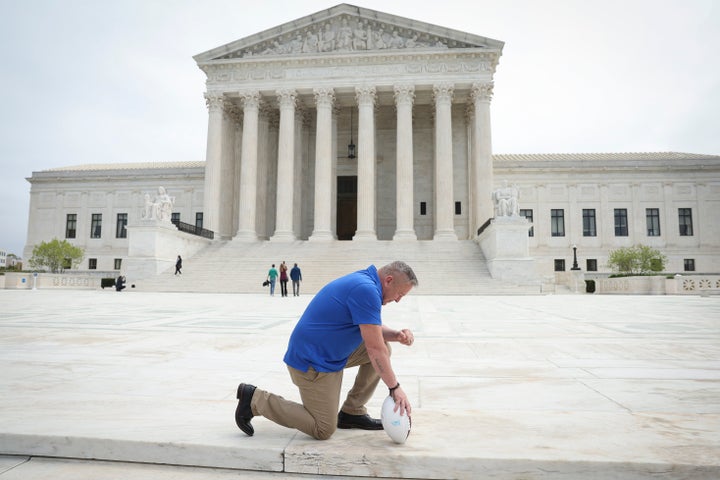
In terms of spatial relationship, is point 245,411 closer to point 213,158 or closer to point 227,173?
point 213,158

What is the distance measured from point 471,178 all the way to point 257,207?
17.9 m

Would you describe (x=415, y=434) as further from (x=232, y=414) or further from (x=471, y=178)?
(x=471, y=178)

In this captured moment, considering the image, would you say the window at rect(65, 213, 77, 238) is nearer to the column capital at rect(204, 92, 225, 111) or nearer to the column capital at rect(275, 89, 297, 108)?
the column capital at rect(204, 92, 225, 111)

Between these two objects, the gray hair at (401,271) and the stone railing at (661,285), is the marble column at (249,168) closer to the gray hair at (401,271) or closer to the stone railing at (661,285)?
the stone railing at (661,285)

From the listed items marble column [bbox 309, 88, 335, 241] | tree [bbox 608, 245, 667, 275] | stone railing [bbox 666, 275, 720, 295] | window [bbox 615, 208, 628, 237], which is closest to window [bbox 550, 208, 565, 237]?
window [bbox 615, 208, 628, 237]

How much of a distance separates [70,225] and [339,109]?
32.7 meters

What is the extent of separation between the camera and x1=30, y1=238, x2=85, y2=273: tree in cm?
4616

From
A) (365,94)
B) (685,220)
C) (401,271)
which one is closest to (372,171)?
(365,94)

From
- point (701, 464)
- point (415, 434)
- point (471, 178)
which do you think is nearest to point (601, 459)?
point (701, 464)

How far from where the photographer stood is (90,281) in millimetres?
35125

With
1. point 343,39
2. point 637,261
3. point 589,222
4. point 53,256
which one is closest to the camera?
point 343,39

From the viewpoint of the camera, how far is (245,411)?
3480mm

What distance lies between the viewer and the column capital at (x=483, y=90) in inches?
1502

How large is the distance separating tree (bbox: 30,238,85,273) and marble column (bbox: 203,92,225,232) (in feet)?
55.1
